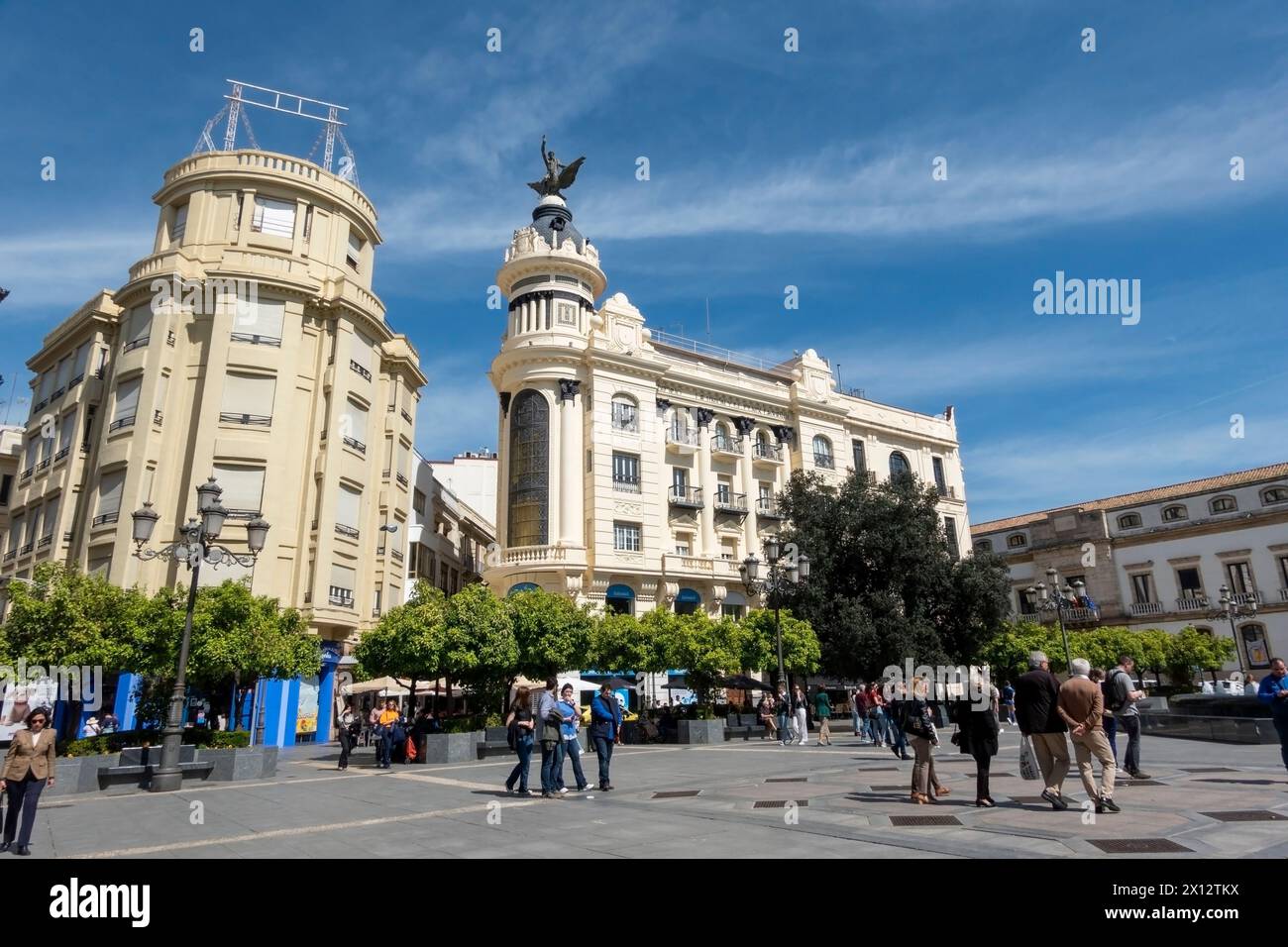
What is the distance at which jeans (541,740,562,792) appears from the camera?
35.9ft

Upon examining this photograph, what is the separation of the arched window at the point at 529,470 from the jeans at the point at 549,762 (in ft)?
73.3

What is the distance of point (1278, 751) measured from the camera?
14594 mm

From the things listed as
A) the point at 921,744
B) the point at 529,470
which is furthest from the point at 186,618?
the point at 529,470

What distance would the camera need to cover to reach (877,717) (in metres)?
19.8

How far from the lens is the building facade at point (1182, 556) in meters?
43.6

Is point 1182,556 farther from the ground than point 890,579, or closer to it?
farther from the ground

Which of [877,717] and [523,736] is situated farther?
[877,717]

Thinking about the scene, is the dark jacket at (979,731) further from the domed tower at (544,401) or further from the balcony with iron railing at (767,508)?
the balcony with iron railing at (767,508)

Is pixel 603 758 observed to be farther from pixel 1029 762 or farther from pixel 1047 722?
pixel 1047 722

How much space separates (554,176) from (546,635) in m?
27.4

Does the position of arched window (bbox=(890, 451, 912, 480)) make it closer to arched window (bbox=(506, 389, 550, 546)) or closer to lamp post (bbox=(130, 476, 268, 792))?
arched window (bbox=(506, 389, 550, 546))

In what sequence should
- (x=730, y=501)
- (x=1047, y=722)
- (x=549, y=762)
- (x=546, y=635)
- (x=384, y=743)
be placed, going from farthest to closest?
(x=730, y=501)
(x=546, y=635)
(x=384, y=743)
(x=549, y=762)
(x=1047, y=722)

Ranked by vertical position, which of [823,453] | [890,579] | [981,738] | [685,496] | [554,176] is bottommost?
[981,738]
